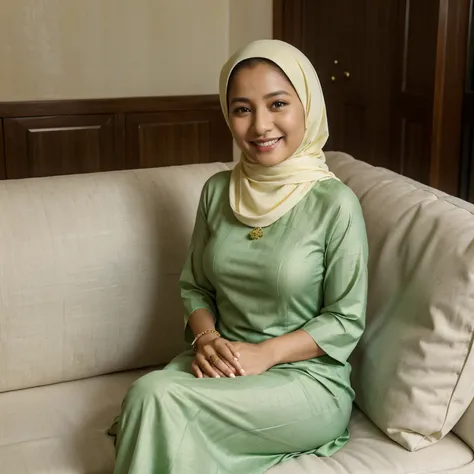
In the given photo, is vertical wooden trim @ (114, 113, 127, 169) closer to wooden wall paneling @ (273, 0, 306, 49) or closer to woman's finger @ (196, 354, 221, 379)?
wooden wall paneling @ (273, 0, 306, 49)

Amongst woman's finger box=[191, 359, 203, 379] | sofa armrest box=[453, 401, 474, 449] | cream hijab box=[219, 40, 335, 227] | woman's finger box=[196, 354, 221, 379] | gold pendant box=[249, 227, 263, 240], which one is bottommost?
sofa armrest box=[453, 401, 474, 449]

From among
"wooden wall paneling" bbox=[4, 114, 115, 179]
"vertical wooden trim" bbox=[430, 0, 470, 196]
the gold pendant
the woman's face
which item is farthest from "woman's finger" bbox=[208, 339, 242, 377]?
"wooden wall paneling" bbox=[4, 114, 115, 179]

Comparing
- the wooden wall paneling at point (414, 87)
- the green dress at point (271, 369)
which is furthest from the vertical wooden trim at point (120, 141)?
the green dress at point (271, 369)

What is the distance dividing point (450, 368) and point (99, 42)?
2.92m

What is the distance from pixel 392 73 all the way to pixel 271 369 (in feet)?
6.63

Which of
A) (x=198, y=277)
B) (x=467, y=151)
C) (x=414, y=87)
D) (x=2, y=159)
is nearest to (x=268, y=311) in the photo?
(x=198, y=277)

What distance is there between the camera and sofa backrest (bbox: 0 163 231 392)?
1.81m

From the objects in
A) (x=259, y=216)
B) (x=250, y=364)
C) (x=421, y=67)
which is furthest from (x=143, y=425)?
(x=421, y=67)

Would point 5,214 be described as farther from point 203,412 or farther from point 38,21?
point 38,21

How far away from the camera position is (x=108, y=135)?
157 inches

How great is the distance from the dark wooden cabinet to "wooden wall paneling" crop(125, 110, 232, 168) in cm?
58

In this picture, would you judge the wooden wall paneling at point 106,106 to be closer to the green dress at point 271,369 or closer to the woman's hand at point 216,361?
the green dress at point 271,369

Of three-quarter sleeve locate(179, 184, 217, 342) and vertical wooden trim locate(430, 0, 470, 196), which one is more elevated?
vertical wooden trim locate(430, 0, 470, 196)

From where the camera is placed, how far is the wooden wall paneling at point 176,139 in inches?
159
